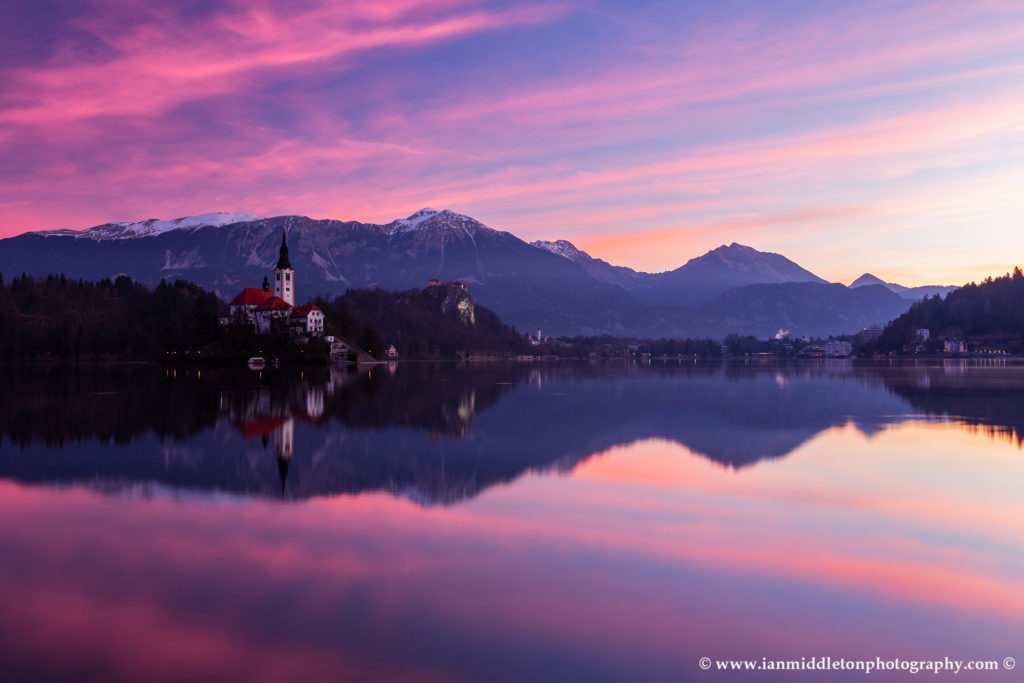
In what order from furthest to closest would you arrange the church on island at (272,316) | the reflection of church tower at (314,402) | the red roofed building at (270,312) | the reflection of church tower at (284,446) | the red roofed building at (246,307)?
the red roofed building at (246,307) < the red roofed building at (270,312) < the church on island at (272,316) < the reflection of church tower at (314,402) < the reflection of church tower at (284,446)

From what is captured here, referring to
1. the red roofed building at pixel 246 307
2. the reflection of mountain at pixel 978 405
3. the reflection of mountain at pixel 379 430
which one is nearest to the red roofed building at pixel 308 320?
the red roofed building at pixel 246 307

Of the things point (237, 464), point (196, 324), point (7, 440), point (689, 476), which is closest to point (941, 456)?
point (689, 476)

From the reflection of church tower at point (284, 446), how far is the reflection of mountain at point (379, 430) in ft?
0.24

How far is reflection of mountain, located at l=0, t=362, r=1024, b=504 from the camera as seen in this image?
21.8m

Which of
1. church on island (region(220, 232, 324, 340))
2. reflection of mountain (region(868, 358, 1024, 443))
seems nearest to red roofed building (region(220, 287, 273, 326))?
church on island (region(220, 232, 324, 340))

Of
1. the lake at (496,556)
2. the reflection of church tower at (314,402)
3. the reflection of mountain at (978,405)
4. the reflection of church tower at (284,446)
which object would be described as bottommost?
the reflection of mountain at (978,405)

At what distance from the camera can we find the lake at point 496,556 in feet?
30.7

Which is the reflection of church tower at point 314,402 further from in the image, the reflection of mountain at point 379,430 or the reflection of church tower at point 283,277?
the reflection of church tower at point 283,277

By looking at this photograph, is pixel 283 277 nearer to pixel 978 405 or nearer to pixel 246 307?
pixel 246 307

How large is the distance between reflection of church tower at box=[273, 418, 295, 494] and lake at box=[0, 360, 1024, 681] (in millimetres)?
174

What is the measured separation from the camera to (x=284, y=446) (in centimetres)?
2717

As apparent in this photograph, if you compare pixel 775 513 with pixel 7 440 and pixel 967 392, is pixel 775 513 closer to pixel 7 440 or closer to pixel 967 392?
pixel 7 440

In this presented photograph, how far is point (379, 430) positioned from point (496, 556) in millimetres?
20304

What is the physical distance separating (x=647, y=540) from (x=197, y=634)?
27.9 feet
